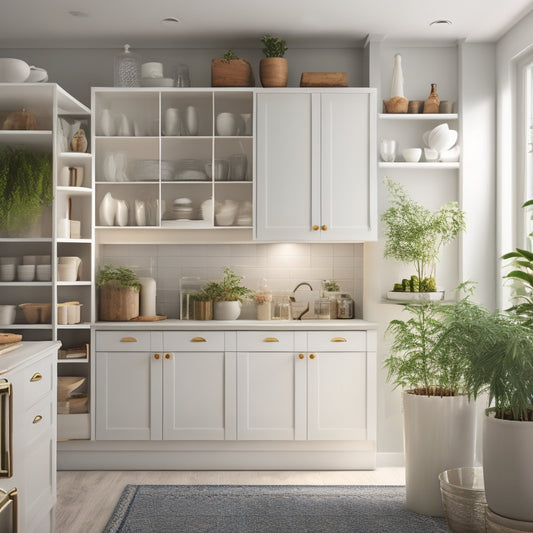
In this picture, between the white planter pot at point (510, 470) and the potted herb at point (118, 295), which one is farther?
the potted herb at point (118, 295)

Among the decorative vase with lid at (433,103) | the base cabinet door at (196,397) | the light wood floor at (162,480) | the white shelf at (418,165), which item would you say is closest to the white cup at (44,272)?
the base cabinet door at (196,397)

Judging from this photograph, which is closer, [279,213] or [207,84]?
[279,213]

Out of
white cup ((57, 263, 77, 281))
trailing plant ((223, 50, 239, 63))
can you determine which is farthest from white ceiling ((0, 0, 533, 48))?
white cup ((57, 263, 77, 281))

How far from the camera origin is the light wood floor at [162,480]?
3.79 meters

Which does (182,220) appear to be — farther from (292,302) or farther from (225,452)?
(225,452)

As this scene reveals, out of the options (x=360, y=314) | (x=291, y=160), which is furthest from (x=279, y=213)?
(x=360, y=314)

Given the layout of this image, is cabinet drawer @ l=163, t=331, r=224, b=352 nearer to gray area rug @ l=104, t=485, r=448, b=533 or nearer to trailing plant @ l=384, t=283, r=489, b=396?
gray area rug @ l=104, t=485, r=448, b=533

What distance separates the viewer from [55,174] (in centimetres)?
404

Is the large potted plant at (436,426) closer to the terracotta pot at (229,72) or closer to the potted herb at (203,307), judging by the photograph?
the potted herb at (203,307)

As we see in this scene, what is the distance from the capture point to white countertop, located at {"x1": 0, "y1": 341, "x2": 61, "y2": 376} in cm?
261

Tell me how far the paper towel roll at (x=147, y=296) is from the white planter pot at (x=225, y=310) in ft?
1.51

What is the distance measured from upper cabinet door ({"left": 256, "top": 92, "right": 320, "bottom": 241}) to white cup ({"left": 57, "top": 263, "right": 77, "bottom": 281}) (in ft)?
4.15

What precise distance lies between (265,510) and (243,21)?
9.90 ft

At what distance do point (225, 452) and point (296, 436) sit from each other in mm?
492
